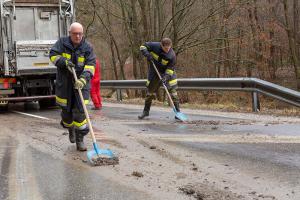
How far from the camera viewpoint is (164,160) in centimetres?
528

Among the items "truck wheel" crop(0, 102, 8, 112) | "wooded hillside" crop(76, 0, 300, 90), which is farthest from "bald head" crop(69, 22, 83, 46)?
"wooded hillside" crop(76, 0, 300, 90)

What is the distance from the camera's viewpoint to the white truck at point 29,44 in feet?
40.4

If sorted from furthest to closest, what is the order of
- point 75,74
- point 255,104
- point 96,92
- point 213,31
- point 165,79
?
point 213,31 < point 96,92 < point 255,104 < point 165,79 < point 75,74

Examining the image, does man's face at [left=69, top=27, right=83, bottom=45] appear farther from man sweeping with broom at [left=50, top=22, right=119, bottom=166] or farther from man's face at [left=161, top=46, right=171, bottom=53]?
man's face at [left=161, top=46, right=171, bottom=53]

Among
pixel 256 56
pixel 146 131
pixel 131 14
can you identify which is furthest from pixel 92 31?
pixel 146 131

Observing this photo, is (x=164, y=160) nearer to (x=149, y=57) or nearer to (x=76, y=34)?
(x=76, y=34)

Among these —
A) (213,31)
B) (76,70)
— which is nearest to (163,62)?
(76,70)

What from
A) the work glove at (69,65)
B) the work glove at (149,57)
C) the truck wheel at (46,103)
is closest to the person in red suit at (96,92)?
the truck wheel at (46,103)

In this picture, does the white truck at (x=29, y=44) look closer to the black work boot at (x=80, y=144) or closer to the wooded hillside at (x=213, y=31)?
the wooded hillside at (x=213, y=31)

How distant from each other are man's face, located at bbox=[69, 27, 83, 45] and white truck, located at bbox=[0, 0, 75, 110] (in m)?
6.48

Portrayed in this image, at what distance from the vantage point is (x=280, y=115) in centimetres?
930

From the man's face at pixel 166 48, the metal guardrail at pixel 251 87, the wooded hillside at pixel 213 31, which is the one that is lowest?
the metal guardrail at pixel 251 87

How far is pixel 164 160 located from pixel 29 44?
8152 millimetres

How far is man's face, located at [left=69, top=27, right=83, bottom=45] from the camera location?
20.0 feet
